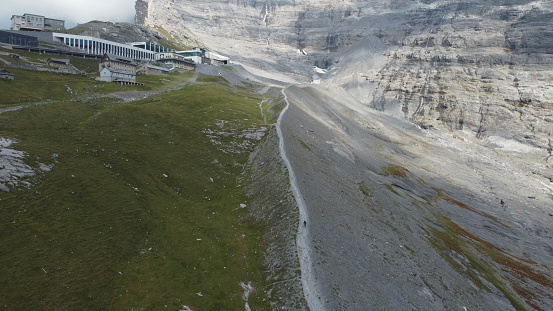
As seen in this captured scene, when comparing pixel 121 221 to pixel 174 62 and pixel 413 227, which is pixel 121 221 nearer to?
pixel 413 227

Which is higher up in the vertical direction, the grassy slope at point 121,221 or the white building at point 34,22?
the white building at point 34,22

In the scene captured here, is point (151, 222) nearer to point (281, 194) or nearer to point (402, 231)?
point (281, 194)

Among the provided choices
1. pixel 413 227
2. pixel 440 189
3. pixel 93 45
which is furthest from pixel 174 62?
pixel 413 227

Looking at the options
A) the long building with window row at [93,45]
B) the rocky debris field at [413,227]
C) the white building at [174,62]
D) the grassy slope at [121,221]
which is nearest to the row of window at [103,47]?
the long building with window row at [93,45]

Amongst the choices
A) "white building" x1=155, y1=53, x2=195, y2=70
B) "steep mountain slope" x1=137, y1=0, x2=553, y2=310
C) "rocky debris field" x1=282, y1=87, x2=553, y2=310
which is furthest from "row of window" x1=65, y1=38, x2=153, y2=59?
"rocky debris field" x1=282, y1=87, x2=553, y2=310

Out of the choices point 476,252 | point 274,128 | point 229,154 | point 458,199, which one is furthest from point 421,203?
point 229,154

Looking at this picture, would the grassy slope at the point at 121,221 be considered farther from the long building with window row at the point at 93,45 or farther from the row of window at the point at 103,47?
the row of window at the point at 103,47

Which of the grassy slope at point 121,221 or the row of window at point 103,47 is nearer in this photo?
the grassy slope at point 121,221

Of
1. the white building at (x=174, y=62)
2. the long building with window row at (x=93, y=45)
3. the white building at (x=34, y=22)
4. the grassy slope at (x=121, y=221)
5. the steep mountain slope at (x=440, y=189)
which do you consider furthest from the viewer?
the white building at (x=34, y=22)
